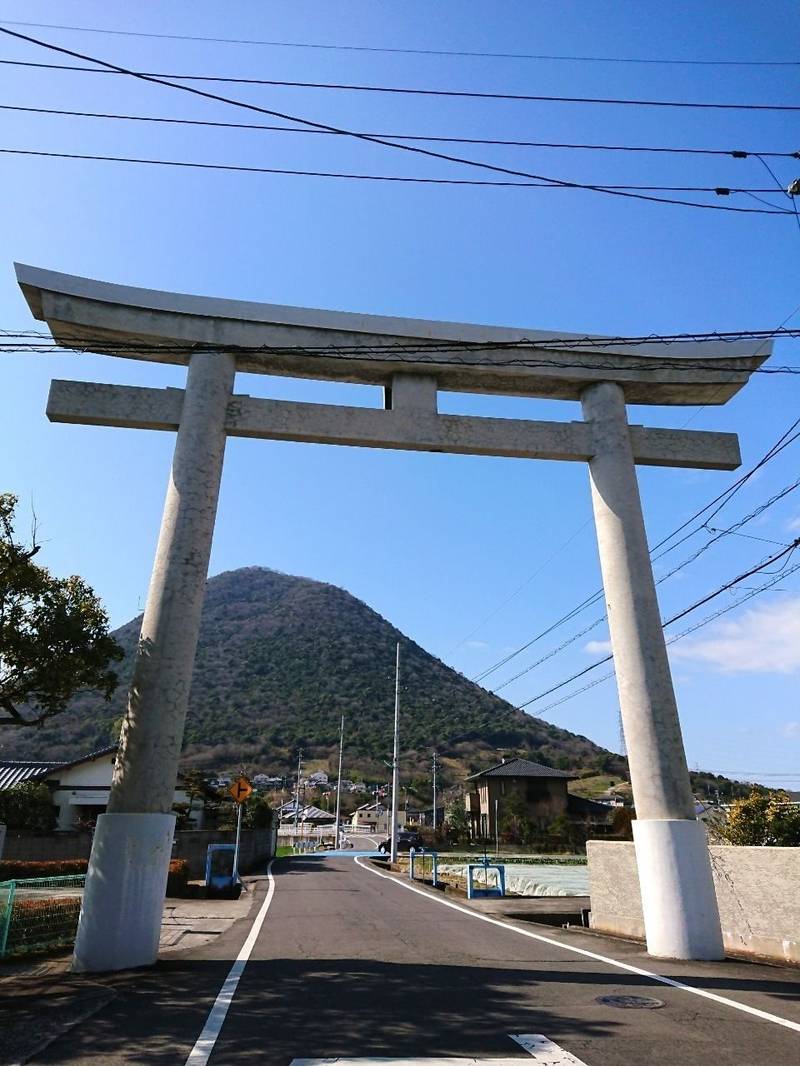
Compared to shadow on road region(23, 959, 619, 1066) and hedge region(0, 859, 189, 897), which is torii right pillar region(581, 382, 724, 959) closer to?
shadow on road region(23, 959, 619, 1066)

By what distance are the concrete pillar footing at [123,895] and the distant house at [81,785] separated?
28627mm

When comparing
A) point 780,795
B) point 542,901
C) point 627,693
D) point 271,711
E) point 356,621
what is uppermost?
point 356,621

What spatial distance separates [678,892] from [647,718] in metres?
2.20

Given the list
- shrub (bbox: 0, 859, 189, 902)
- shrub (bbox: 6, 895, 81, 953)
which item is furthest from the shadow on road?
shrub (bbox: 0, 859, 189, 902)

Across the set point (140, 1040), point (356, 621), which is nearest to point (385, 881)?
point (140, 1040)

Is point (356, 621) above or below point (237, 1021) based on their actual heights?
above

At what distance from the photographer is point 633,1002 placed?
6398mm

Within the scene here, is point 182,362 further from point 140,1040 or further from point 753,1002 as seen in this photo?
point 753,1002

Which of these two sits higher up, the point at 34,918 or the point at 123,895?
the point at 123,895

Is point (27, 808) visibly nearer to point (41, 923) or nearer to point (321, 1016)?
point (41, 923)

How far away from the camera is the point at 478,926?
42.1 ft

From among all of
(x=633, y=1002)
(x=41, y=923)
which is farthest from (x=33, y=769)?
(x=633, y=1002)

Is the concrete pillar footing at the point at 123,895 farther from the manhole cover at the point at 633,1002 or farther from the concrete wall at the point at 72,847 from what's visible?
the concrete wall at the point at 72,847

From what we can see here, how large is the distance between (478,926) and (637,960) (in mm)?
4770
